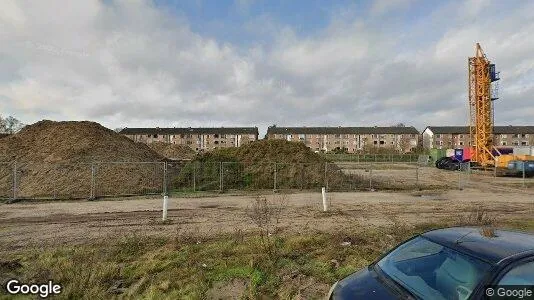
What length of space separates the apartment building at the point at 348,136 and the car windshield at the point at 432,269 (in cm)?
11467

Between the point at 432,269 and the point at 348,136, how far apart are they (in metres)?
120

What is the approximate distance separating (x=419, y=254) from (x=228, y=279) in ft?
11.7

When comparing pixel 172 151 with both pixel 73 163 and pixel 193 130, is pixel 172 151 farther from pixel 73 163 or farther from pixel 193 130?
pixel 193 130

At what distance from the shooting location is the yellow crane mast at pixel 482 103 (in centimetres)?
3656

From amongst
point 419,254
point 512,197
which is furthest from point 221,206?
point 512,197

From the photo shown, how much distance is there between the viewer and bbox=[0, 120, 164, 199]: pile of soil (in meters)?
20.4

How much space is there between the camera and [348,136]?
121 meters

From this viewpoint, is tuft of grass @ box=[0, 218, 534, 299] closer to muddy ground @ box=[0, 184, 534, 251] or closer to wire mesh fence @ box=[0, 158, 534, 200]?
muddy ground @ box=[0, 184, 534, 251]

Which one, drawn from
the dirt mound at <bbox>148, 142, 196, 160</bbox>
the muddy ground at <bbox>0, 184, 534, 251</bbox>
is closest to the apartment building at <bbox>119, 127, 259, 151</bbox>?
the dirt mound at <bbox>148, 142, 196, 160</bbox>

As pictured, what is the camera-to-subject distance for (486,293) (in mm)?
3057

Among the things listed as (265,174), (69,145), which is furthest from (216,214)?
(69,145)

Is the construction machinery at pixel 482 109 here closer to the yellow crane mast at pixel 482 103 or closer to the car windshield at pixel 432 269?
the yellow crane mast at pixel 482 103

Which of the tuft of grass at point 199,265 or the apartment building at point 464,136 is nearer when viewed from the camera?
the tuft of grass at point 199,265

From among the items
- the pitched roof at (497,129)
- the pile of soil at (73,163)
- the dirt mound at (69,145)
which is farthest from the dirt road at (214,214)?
the pitched roof at (497,129)
